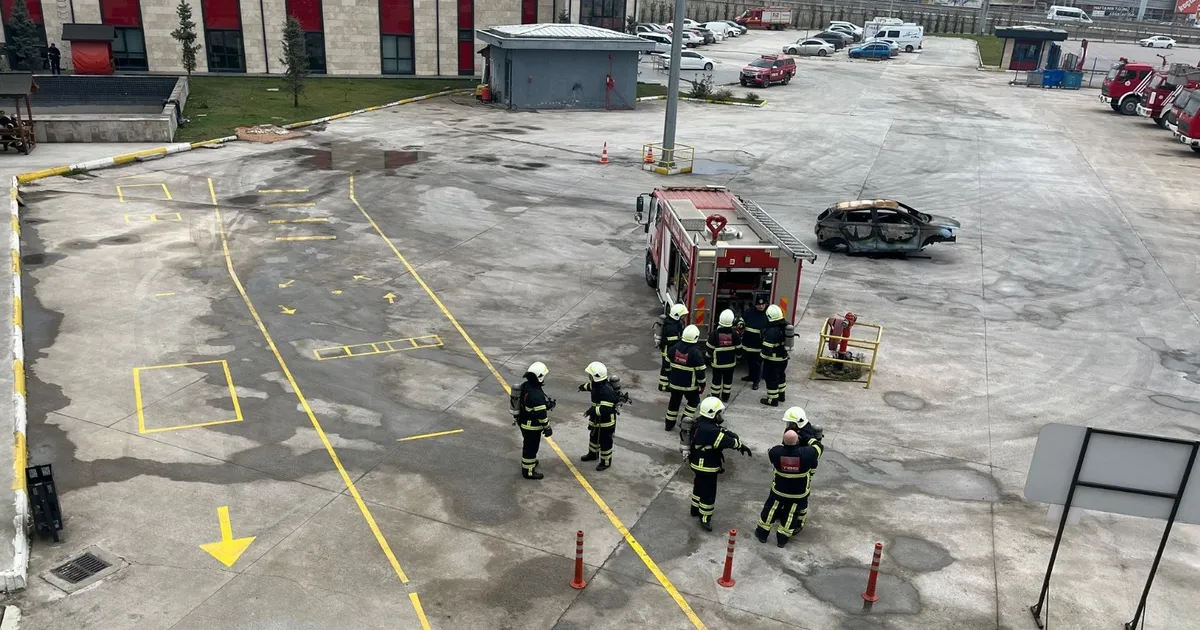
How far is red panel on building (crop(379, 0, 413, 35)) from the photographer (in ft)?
170

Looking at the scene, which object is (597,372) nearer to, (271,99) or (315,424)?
(315,424)

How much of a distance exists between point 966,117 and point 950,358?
108 ft

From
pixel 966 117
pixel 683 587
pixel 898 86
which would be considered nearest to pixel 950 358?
pixel 683 587

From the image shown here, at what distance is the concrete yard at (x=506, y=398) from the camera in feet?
34.0

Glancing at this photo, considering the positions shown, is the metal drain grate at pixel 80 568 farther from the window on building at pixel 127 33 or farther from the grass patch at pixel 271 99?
the window on building at pixel 127 33

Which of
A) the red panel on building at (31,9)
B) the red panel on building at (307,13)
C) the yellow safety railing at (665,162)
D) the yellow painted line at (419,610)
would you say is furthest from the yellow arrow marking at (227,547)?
the red panel on building at (31,9)

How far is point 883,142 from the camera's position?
3884cm

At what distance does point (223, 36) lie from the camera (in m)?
49.5

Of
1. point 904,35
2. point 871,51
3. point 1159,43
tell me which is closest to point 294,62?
point 871,51

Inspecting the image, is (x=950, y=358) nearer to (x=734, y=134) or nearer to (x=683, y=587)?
(x=683, y=587)

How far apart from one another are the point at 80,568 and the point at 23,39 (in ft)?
142

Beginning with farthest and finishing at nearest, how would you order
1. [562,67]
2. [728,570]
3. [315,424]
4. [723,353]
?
1. [562,67]
2. [723,353]
3. [315,424]
4. [728,570]

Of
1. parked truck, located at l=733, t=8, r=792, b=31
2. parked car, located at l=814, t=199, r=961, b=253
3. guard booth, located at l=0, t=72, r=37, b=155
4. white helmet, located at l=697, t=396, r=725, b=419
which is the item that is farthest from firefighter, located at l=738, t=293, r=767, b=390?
parked truck, located at l=733, t=8, r=792, b=31

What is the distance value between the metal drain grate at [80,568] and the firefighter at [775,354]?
984cm
